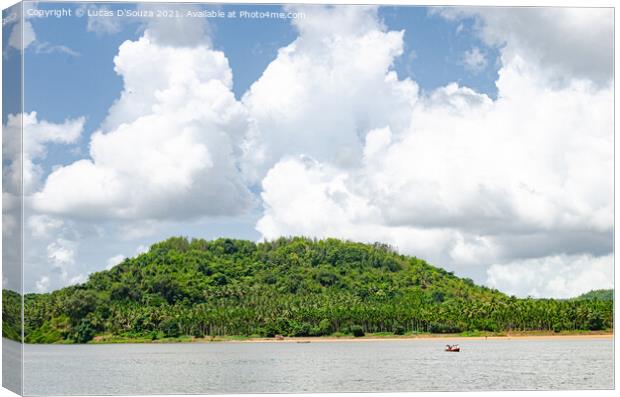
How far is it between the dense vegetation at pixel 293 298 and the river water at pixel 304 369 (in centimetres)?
67

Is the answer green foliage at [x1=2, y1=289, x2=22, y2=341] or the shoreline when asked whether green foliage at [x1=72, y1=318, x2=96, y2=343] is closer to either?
the shoreline

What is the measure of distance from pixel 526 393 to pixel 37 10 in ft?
25.9

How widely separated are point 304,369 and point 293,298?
8157mm

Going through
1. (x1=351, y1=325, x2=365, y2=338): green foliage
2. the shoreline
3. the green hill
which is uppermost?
the green hill

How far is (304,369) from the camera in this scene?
56.9 feet

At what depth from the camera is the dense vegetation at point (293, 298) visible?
70.9 ft

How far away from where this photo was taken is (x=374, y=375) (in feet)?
50.9

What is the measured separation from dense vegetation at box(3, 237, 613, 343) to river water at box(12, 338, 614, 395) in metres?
0.67

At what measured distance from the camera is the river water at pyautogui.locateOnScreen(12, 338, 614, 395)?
1385 centimetres

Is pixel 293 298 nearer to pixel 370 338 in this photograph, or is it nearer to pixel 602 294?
pixel 370 338

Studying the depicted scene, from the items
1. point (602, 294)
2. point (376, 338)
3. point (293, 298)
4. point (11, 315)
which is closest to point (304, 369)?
point (602, 294)

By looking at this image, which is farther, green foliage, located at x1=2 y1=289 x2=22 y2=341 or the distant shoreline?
the distant shoreline

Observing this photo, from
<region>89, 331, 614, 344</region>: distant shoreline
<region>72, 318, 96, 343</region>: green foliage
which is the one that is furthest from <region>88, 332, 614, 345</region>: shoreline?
<region>72, 318, 96, 343</region>: green foliage

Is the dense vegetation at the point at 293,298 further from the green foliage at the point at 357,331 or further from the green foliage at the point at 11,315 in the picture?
the green foliage at the point at 11,315
